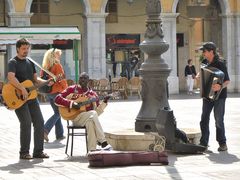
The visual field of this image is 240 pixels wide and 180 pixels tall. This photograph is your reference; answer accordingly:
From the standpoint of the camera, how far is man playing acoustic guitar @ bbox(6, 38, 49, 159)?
10.6 m

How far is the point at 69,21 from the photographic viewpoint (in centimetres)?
3528

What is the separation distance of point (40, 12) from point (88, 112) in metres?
24.7

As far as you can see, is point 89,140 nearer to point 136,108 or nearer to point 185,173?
point 185,173

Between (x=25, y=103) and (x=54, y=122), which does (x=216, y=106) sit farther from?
(x=54, y=122)

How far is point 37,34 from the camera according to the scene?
29.2 meters

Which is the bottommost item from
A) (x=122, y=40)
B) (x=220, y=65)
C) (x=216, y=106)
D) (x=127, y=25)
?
(x=216, y=106)

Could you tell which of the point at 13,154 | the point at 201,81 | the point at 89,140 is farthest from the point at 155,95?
the point at 13,154

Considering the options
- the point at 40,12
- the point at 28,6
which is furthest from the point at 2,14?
the point at 28,6

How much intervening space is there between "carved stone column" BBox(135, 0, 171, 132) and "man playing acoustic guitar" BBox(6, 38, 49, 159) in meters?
1.77

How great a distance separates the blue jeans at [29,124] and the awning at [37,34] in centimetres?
1842

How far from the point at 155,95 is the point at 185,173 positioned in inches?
105

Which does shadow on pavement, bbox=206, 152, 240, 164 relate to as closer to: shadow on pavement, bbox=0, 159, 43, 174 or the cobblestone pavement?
the cobblestone pavement

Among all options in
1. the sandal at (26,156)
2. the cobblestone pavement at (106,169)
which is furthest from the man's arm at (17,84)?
the cobblestone pavement at (106,169)

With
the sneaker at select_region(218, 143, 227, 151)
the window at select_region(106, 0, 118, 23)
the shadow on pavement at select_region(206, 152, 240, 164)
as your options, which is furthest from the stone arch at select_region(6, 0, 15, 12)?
the shadow on pavement at select_region(206, 152, 240, 164)
